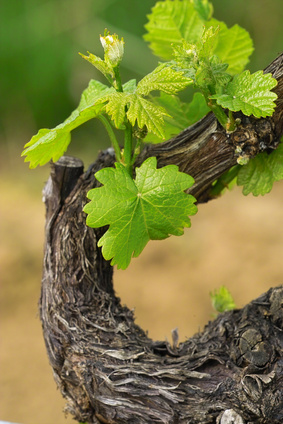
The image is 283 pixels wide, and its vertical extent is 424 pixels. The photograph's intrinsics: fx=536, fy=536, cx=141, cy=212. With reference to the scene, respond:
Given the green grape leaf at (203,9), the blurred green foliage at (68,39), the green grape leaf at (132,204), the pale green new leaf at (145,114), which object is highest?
the blurred green foliage at (68,39)

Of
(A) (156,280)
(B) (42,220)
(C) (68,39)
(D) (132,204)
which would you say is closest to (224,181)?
(D) (132,204)

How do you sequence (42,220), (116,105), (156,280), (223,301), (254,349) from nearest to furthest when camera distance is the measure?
(116,105), (254,349), (223,301), (156,280), (42,220)

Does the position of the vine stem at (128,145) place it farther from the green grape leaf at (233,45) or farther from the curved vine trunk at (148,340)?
the green grape leaf at (233,45)

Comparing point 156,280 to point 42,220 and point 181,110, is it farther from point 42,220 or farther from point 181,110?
point 181,110

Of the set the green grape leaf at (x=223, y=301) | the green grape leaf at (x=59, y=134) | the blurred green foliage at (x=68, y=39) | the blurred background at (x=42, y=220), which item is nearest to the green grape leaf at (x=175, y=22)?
the green grape leaf at (x=59, y=134)

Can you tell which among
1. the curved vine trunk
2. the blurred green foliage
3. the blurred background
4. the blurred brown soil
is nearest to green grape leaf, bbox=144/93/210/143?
the curved vine trunk

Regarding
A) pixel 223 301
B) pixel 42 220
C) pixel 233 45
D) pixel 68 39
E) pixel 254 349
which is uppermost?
pixel 68 39
